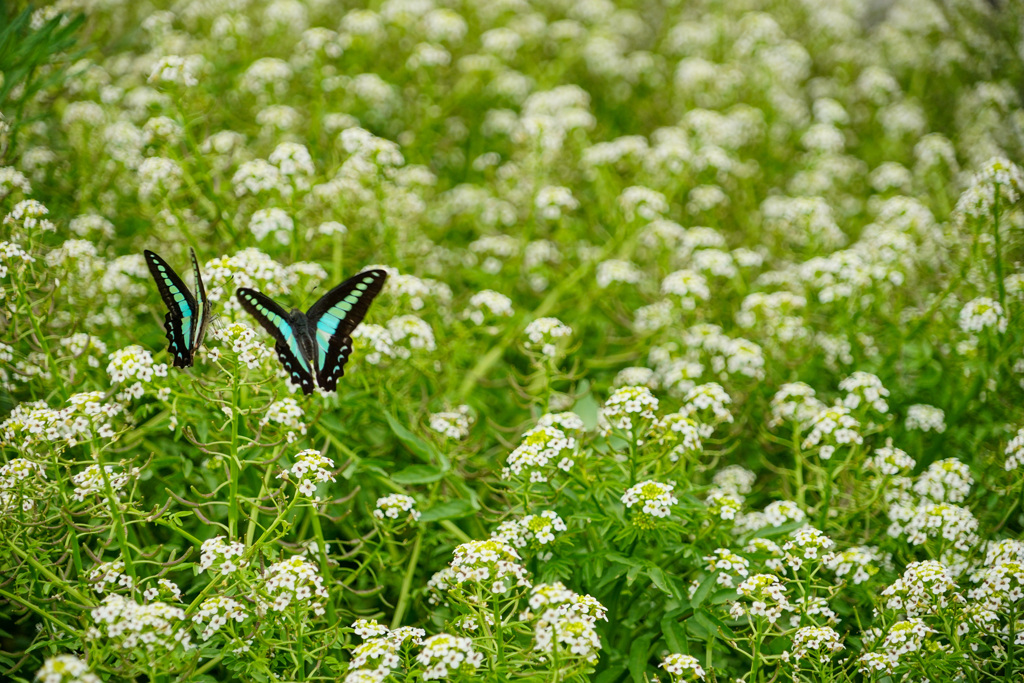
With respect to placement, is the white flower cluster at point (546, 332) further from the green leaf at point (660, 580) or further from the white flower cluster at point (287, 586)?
the white flower cluster at point (287, 586)

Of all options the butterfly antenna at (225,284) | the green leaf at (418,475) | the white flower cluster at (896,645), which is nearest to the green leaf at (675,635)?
the white flower cluster at (896,645)

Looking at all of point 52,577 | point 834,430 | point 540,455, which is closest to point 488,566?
point 540,455

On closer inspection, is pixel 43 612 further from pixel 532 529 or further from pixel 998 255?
pixel 998 255

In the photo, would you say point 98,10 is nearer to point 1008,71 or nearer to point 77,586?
point 77,586

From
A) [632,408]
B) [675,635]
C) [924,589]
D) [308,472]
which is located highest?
[308,472]

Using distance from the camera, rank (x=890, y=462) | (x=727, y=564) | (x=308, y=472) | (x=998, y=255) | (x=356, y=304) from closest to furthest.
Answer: (x=308, y=472) → (x=727, y=564) → (x=356, y=304) → (x=890, y=462) → (x=998, y=255)

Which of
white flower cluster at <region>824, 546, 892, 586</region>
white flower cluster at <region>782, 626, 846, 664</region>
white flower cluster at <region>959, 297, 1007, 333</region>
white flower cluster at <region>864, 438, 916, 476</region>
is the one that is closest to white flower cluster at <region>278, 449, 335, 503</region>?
white flower cluster at <region>782, 626, 846, 664</region>

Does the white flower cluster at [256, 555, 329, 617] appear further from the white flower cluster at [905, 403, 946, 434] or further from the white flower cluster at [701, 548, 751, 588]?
the white flower cluster at [905, 403, 946, 434]
